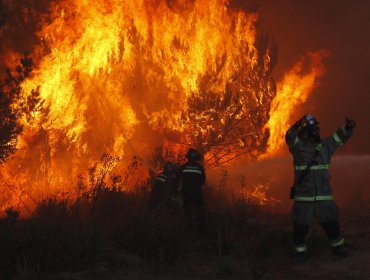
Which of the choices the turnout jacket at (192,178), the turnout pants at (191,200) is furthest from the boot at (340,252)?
the turnout jacket at (192,178)

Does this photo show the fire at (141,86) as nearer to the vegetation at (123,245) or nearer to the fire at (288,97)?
the fire at (288,97)

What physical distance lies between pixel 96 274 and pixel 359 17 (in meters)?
18.1

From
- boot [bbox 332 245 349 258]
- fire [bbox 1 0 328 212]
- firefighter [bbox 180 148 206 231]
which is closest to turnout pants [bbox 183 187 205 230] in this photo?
firefighter [bbox 180 148 206 231]

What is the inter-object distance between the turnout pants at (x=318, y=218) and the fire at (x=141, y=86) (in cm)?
701

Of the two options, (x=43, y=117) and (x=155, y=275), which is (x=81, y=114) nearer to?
(x=43, y=117)

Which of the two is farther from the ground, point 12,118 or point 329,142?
point 12,118

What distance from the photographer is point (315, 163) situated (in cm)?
643

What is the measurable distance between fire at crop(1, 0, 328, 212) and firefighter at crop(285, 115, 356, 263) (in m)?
6.78

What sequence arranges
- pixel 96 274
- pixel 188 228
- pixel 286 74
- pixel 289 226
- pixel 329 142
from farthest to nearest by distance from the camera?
1. pixel 286 74
2. pixel 289 226
3. pixel 188 228
4. pixel 329 142
5. pixel 96 274

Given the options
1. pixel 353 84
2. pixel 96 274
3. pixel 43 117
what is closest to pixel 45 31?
pixel 43 117

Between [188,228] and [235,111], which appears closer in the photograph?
[188,228]

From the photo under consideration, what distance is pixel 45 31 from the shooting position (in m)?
11.6

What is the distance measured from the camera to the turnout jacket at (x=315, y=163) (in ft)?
20.8

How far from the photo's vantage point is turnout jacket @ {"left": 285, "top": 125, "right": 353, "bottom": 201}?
20.8 ft
